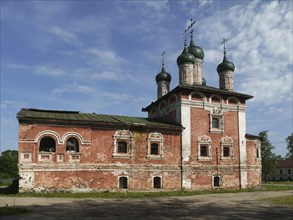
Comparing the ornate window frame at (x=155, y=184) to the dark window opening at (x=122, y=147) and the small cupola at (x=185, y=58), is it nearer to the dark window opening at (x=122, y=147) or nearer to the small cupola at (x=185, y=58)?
the dark window opening at (x=122, y=147)

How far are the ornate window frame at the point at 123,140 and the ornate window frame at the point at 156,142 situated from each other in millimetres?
1267

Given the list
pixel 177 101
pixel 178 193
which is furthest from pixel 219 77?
pixel 178 193

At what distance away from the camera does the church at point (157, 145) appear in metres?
19.6

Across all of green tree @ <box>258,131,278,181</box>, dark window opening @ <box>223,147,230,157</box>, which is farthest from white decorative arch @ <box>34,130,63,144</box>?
green tree @ <box>258,131,278,181</box>

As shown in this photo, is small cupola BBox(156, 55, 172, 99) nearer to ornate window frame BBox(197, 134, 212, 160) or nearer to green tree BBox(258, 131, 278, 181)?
ornate window frame BBox(197, 134, 212, 160)

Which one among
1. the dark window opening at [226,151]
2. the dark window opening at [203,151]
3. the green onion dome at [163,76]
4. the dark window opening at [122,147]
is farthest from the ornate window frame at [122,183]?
the green onion dome at [163,76]

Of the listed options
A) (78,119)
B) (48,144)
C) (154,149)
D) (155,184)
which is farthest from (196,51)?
(48,144)

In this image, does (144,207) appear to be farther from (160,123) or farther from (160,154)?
(160,123)

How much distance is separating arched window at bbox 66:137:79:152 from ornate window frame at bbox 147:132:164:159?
190 inches

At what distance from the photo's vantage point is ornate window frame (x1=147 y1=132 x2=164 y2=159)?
73.6 feet

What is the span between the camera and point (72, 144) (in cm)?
2038

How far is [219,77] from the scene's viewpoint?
2839cm

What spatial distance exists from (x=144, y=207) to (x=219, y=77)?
55.2 ft

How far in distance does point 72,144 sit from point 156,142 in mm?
5724
